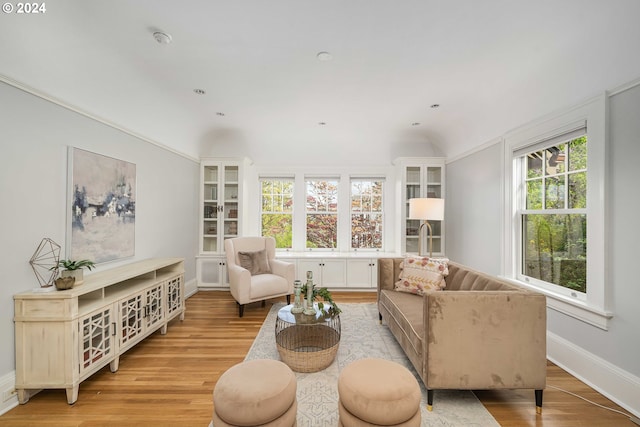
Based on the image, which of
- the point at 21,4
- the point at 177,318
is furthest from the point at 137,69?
the point at 177,318

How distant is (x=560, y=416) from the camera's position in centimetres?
171

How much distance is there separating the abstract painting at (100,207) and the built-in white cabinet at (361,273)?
9.93 feet

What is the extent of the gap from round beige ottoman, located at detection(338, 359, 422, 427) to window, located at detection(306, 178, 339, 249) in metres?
3.38

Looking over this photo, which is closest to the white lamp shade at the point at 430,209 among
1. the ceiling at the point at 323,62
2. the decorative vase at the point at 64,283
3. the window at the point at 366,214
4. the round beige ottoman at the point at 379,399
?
the ceiling at the point at 323,62

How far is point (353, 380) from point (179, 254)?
3.31m

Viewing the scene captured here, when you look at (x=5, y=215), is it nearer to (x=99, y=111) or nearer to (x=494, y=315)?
(x=99, y=111)

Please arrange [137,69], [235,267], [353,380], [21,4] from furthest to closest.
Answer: [235,267] < [137,69] < [21,4] < [353,380]

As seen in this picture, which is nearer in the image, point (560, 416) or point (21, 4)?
point (21, 4)

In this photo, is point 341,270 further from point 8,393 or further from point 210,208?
point 8,393

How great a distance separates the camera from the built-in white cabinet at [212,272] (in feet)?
14.3

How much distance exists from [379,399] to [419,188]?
3.75 m

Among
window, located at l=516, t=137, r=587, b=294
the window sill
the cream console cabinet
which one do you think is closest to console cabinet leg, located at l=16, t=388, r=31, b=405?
the cream console cabinet

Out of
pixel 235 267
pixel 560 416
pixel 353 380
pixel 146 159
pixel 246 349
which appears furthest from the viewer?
pixel 235 267

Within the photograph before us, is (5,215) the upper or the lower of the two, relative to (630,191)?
lower
